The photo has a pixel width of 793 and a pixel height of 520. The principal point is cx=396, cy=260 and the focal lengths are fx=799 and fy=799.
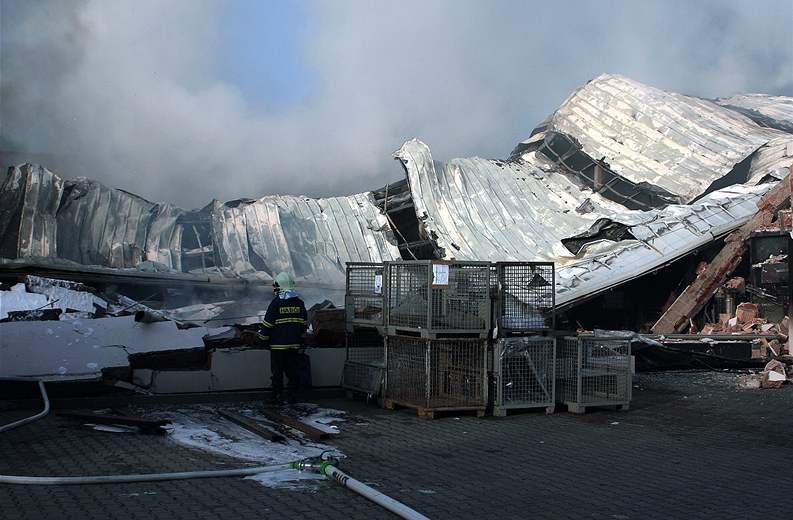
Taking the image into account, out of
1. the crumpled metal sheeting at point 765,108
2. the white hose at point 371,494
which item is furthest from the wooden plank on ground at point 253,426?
the crumpled metal sheeting at point 765,108

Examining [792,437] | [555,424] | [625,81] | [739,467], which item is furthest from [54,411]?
[625,81]

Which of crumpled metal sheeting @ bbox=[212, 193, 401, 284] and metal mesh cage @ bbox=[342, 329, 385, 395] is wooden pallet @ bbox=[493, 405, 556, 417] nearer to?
metal mesh cage @ bbox=[342, 329, 385, 395]

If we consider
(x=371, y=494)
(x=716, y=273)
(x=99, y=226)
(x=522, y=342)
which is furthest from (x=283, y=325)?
(x=716, y=273)

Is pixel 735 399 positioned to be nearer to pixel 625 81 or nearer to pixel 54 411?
pixel 54 411

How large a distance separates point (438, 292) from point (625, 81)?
13951mm

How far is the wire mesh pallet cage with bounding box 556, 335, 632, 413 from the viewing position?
945cm

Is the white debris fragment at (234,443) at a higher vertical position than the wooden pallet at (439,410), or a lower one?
lower

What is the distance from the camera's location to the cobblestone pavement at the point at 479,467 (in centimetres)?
507

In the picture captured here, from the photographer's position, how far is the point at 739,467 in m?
6.64

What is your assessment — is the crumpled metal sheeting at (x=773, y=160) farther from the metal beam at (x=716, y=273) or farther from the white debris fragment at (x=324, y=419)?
the white debris fragment at (x=324, y=419)

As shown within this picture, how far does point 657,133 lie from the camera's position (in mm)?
19188

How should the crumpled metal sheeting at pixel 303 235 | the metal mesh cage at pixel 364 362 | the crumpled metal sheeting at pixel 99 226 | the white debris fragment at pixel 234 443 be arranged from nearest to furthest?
the white debris fragment at pixel 234 443, the metal mesh cage at pixel 364 362, the crumpled metal sheeting at pixel 99 226, the crumpled metal sheeting at pixel 303 235

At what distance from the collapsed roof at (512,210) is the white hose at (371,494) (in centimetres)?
759

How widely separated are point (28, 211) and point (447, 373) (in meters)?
7.31
